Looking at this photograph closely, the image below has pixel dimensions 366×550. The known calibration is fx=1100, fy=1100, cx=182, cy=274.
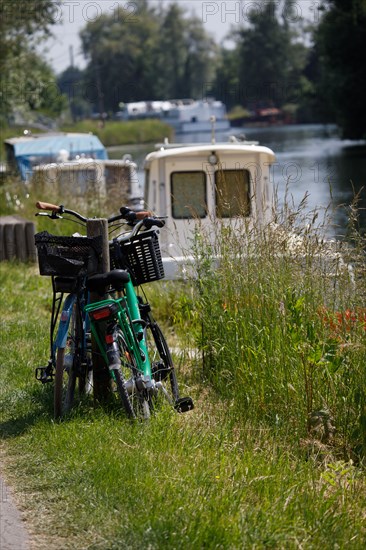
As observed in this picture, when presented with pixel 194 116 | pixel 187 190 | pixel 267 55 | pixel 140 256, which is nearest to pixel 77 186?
pixel 187 190

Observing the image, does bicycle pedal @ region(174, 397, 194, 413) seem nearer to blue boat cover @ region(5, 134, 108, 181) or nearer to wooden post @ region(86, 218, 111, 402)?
wooden post @ region(86, 218, 111, 402)

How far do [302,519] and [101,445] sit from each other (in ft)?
4.31

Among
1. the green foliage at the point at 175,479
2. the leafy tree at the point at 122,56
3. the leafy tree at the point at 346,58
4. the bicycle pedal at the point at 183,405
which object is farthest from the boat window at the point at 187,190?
the leafy tree at the point at 122,56

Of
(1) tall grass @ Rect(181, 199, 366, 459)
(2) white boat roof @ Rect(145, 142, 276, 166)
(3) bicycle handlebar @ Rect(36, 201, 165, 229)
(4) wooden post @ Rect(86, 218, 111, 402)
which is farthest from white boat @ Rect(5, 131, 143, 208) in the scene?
(4) wooden post @ Rect(86, 218, 111, 402)

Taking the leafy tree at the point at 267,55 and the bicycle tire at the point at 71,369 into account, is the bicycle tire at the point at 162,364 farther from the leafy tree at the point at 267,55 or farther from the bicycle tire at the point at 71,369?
the leafy tree at the point at 267,55

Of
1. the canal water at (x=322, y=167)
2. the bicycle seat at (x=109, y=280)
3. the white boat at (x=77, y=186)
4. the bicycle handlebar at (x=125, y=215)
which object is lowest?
the canal water at (x=322, y=167)

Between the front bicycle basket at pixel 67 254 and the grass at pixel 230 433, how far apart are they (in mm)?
846

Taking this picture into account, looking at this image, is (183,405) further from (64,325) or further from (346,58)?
(346,58)

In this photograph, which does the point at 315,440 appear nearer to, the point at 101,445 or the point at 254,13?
the point at 101,445

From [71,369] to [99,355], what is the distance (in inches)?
7.4

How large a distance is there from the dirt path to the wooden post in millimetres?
1334

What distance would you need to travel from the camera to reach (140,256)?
22.1 feet

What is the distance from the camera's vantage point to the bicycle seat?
6.31 m

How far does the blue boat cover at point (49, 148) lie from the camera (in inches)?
1115
